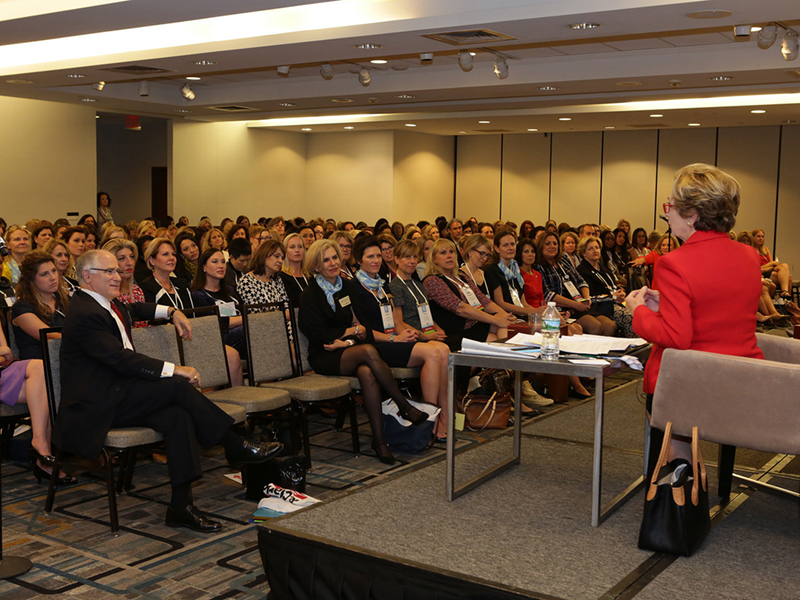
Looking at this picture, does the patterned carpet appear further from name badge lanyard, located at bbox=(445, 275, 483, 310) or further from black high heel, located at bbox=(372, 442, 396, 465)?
name badge lanyard, located at bbox=(445, 275, 483, 310)

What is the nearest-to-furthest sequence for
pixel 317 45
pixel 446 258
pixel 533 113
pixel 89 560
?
pixel 89 560, pixel 446 258, pixel 317 45, pixel 533 113

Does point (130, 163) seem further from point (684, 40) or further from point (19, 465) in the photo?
point (19, 465)

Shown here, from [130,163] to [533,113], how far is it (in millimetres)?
10315

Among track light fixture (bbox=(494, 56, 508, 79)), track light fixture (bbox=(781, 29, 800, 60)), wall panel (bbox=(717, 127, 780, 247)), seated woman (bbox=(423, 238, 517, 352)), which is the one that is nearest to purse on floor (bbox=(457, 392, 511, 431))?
seated woman (bbox=(423, 238, 517, 352))

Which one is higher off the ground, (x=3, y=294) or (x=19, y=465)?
(x=3, y=294)

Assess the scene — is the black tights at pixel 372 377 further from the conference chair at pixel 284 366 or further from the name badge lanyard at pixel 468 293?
the name badge lanyard at pixel 468 293

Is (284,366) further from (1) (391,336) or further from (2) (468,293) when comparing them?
(2) (468,293)

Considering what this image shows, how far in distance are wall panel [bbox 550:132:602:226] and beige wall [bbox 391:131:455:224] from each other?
2415 millimetres

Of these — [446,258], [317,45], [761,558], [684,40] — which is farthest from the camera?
[684,40]

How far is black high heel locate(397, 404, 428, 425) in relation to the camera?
15.9 feet

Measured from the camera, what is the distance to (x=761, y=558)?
2832mm

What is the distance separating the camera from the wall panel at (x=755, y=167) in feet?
50.1

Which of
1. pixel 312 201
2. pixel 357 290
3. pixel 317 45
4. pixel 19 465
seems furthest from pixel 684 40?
pixel 312 201

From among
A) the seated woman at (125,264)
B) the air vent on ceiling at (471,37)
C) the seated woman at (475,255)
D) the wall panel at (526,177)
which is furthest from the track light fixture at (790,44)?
the wall panel at (526,177)
